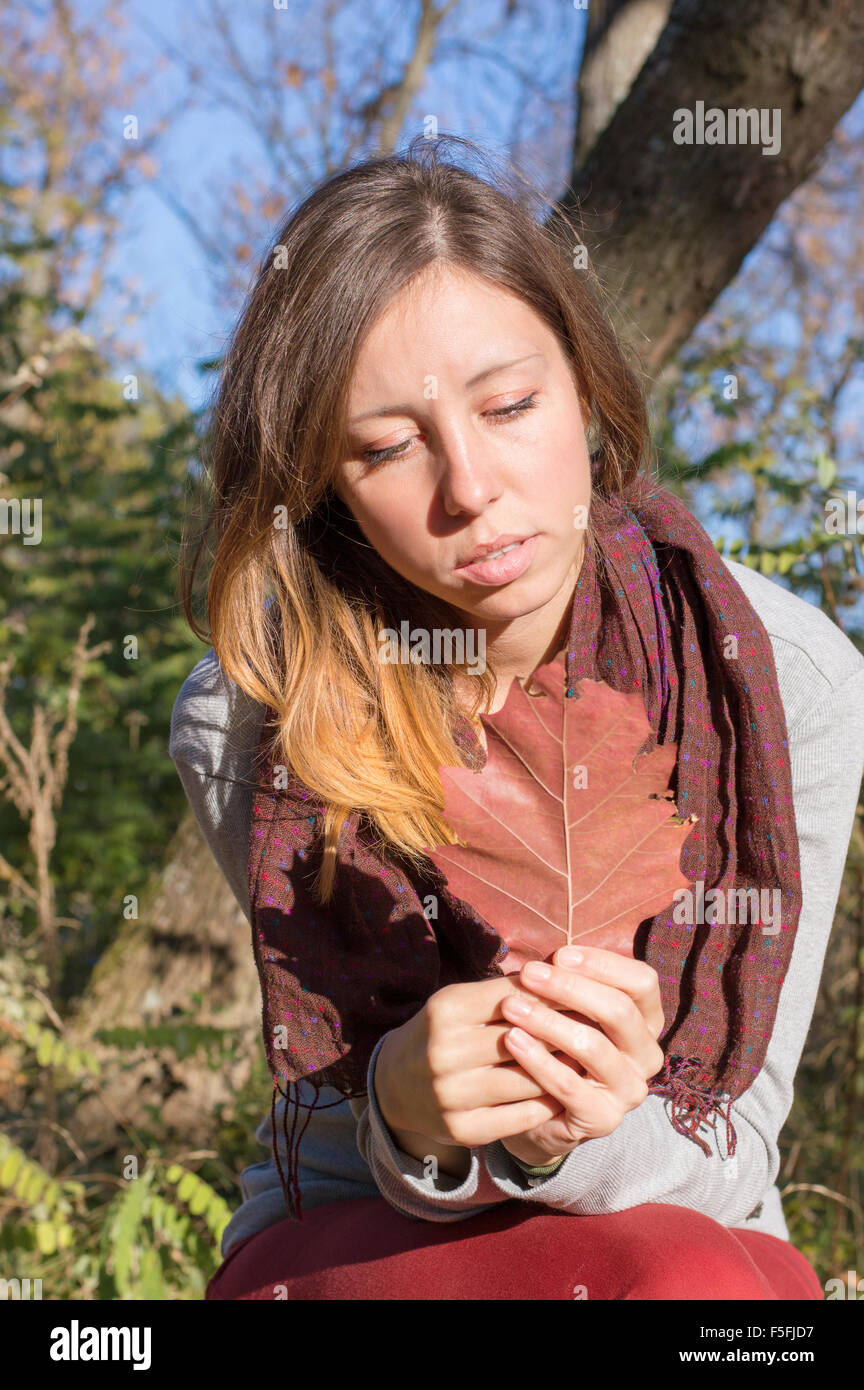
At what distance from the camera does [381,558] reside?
185 centimetres

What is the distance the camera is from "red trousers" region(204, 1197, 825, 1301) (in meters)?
1.35

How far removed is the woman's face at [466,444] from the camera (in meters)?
1.50

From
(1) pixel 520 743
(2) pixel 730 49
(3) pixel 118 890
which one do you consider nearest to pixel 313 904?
(1) pixel 520 743

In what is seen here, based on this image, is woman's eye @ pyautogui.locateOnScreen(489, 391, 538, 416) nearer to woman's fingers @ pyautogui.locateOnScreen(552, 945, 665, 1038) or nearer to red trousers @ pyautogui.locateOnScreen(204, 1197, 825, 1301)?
woman's fingers @ pyautogui.locateOnScreen(552, 945, 665, 1038)

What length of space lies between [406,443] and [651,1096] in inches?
37.4

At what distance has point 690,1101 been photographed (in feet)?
5.18

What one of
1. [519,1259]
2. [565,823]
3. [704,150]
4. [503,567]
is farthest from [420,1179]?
[704,150]

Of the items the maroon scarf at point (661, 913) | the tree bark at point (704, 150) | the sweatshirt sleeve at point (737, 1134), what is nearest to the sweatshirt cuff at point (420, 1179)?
the sweatshirt sleeve at point (737, 1134)

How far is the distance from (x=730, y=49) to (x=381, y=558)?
1.98 meters

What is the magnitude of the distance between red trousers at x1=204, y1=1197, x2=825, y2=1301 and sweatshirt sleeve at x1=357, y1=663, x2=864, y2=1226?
4 centimetres

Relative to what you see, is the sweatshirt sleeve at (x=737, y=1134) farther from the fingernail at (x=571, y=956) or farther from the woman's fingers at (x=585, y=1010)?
the fingernail at (x=571, y=956)

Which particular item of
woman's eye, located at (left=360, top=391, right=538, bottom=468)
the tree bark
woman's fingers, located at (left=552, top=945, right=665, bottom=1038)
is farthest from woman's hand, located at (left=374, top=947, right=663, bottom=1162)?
the tree bark

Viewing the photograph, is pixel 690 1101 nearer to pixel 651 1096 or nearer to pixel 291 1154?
pixel 651 1096
